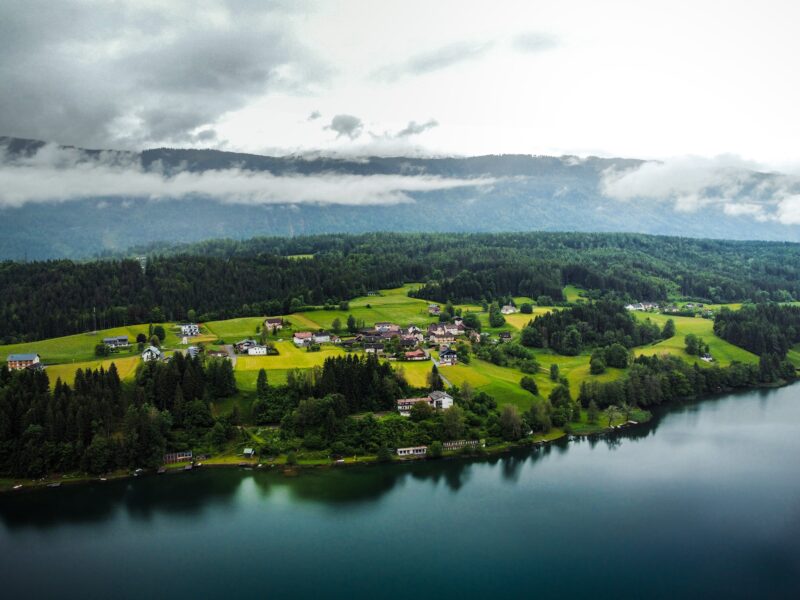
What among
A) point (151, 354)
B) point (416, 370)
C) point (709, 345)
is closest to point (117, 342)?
point (151, 354)

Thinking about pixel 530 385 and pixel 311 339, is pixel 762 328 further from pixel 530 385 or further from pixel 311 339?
pixel 311 339

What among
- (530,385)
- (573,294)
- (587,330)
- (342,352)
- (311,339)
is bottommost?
(530,385)

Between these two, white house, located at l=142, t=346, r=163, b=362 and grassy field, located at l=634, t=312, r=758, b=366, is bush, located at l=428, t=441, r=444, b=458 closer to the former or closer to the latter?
white house, located at l=142, t=346, r=163, b=362

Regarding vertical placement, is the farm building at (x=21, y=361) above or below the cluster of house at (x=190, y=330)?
below

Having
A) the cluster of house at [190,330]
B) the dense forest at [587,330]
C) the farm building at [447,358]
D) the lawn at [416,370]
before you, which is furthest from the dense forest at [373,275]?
the farm building at [447,358]

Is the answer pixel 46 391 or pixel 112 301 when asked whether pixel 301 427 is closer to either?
pixel 46 391

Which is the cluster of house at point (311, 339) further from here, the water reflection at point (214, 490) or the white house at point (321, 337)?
the water reflection at point (214, 490)

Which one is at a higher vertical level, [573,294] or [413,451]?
[573,294]
